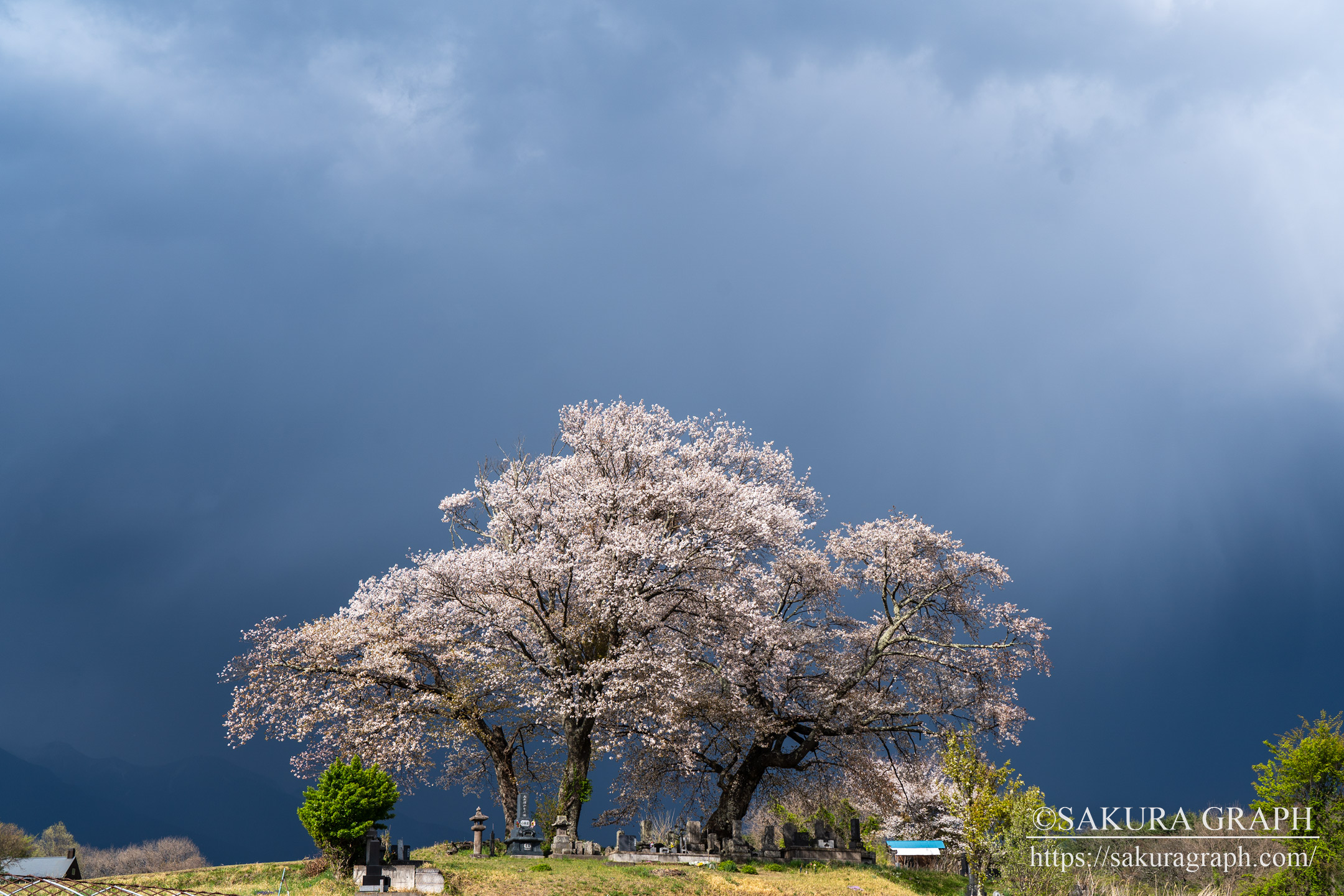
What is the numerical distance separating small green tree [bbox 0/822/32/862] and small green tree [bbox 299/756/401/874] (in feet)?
74.3

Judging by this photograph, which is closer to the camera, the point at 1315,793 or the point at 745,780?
the point at 1315,793

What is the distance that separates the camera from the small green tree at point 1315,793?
1873 cm

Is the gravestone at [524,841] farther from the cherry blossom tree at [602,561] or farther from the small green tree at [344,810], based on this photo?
the small green tree at [344,810]

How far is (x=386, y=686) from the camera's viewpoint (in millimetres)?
27328

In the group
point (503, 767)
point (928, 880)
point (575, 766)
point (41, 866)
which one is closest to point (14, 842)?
point (41, 866)

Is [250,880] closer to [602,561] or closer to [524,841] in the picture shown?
[524,841]

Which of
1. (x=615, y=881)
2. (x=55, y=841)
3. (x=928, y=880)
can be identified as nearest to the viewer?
(x=615, y=881)

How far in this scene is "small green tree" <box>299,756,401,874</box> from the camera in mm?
20109

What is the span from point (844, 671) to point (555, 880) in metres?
15.3

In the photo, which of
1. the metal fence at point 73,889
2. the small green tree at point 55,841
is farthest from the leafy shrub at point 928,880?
the small green tree at point 55,841

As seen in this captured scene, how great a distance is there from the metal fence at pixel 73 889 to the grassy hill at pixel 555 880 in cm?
231

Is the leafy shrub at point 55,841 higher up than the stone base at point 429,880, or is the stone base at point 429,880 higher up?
the stone base at point 429,880

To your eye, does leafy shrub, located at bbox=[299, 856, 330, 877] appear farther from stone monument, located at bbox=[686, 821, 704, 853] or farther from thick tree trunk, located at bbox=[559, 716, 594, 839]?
stone monument, located at bbox=[686, 821, 704, 853]

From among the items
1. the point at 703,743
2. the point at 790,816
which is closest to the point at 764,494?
the point at 703,743
